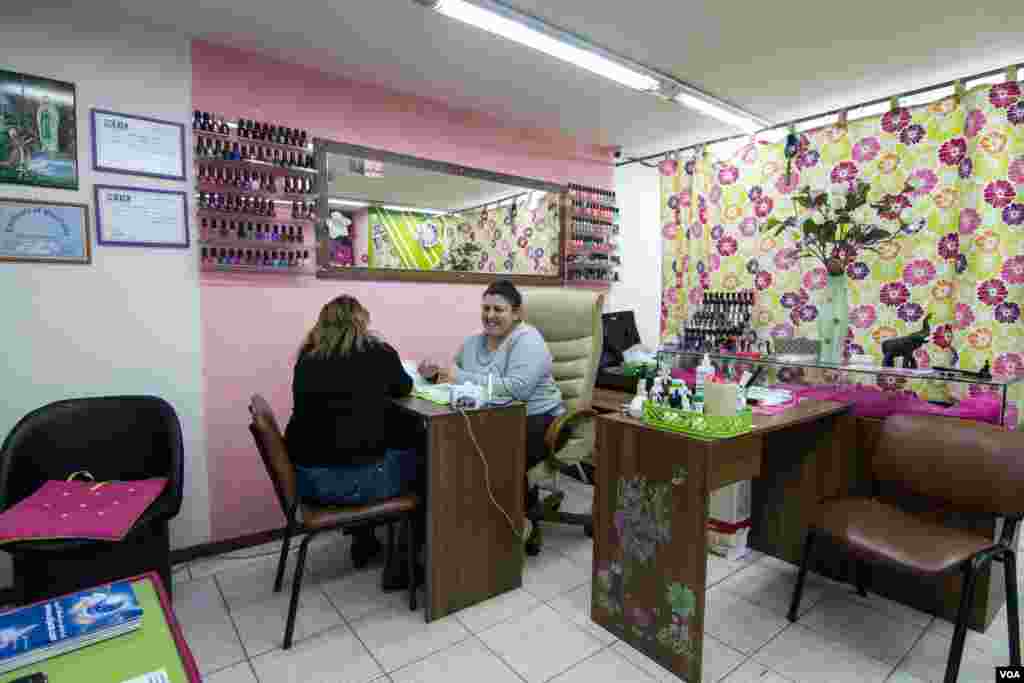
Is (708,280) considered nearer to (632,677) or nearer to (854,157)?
(854,157)

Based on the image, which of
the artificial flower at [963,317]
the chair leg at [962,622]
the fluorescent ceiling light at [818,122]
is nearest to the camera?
the chair leg at [962,622]

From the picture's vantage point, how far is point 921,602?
2018mm

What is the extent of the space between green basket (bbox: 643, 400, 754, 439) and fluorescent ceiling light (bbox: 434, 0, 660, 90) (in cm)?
170

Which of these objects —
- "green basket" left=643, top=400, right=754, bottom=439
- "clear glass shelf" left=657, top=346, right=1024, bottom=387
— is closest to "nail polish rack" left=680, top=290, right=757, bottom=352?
"clear glass shelf" left=657, top=346, right=1024, bottom=387

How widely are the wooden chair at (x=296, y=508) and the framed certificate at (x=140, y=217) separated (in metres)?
1.01

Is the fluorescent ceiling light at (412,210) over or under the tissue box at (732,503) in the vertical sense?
over

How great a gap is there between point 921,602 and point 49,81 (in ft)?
13.5

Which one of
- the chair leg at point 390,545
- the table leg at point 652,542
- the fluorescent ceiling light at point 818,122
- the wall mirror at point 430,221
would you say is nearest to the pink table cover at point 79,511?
the chair leg at point 390,545

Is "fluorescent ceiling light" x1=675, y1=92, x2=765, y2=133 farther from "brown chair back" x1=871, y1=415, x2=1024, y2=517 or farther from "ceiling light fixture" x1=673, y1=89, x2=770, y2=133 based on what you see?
"brown chair back" x1=871, y1=415, x2=1024, y2=517

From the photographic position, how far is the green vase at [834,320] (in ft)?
8.08

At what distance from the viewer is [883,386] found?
2.22 m

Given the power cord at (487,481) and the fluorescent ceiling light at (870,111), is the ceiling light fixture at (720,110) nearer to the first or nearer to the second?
the fluorescent ceiling light at (870,111)

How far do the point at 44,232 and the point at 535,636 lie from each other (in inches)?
100

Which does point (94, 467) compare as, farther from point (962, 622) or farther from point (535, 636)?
point (962, 622)
